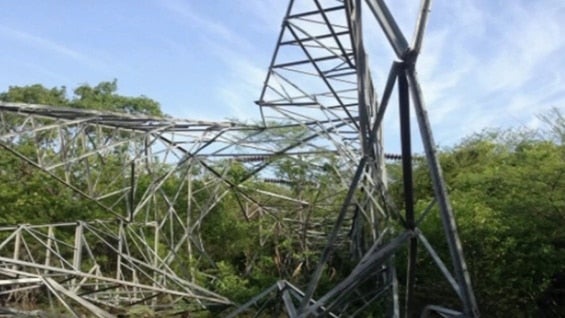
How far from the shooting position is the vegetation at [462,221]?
11.9 m

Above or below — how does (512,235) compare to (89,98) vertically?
below

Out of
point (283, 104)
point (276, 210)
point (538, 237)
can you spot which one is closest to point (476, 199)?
point (538, 237)

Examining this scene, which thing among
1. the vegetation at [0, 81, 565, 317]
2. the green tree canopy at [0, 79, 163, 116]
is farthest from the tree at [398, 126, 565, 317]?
the green tree canopy at [0, 79, 163, 116]

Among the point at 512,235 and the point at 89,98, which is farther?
the point at 89,98

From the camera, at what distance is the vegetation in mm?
11906

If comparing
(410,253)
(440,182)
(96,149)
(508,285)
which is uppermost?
(96,149)

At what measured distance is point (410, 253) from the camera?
18.8 feet

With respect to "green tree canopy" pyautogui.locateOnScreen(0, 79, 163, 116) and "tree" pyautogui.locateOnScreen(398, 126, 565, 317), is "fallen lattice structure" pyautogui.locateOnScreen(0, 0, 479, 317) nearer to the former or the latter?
"tree" pyautogui.locateOnScreen(398, 126, 565, 317)

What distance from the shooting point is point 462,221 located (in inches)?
475

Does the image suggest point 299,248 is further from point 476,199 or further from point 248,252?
point 476,199

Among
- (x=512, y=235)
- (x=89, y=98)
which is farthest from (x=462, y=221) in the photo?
(x=89, y=98)

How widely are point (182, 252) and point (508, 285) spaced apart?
831cm

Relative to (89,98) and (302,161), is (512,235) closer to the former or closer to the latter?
→ (302,161)

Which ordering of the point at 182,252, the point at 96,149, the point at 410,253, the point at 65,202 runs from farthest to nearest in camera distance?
the point at 65,202 < the point at 182,252 < the point at 96,149 < the point at 410,253
